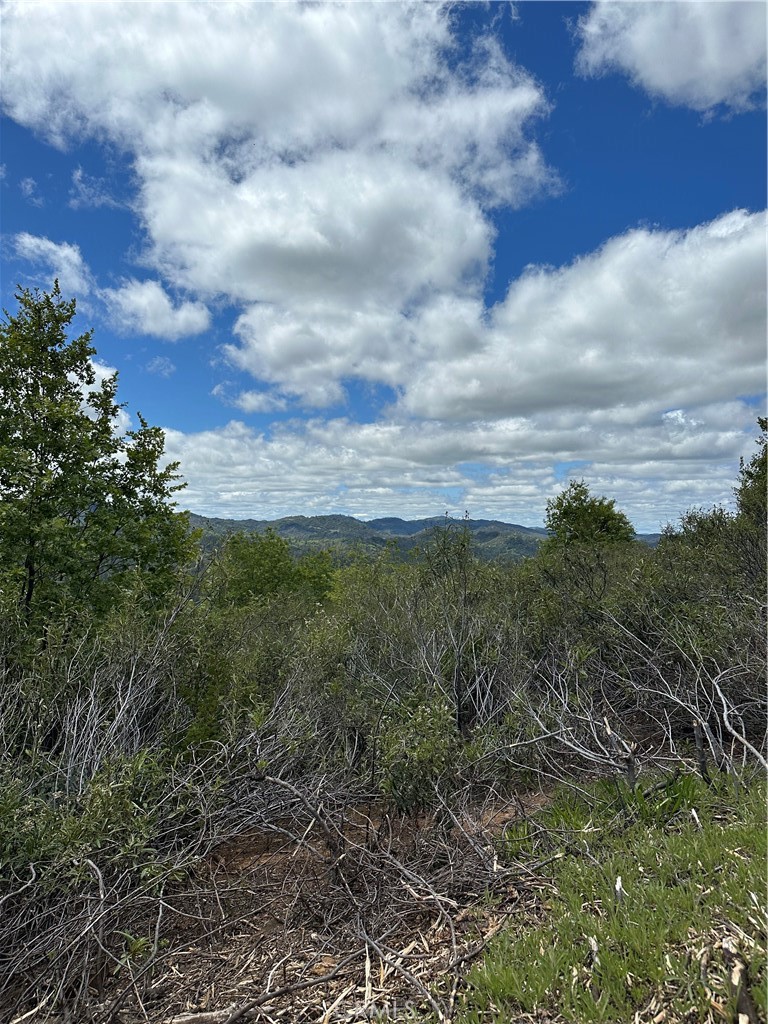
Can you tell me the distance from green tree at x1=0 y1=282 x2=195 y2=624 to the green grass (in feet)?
24.1

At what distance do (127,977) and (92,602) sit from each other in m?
7.46

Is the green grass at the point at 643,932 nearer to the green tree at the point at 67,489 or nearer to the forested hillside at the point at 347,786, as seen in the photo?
the forested hillside at the point at 347,786

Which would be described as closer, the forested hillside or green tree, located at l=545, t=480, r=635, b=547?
the forested hillside

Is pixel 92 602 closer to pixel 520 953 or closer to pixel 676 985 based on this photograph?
pixel 520 953

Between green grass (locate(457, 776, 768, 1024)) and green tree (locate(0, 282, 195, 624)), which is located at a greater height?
green tree (locate(0, 282, 195, 624))

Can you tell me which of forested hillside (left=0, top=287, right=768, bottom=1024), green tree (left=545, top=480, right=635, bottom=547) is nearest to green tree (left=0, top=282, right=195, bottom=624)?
forested hillside (left=0, top=287, right=768, bottom=1024)

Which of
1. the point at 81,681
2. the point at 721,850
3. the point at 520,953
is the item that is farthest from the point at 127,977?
the point at 721,850

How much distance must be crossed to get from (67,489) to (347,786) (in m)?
8.22

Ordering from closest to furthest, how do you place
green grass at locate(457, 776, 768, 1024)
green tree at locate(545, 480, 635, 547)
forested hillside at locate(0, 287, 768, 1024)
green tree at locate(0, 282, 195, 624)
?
green grass at locate(457, 776, 768, 1024)
forested hillside at locate(0, 287, 768, 1024)
green tree at locate(0, 282, 195, 624)
green tree at locate(545, 480, 635, 547)

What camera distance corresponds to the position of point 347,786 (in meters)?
6.05

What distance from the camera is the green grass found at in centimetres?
231

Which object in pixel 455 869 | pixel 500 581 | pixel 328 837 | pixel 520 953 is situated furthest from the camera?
pixel 500 581

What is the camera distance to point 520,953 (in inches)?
111

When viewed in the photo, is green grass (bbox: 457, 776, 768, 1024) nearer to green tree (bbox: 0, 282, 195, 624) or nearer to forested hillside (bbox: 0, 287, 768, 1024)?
forested hillside (bbox: 0, 287, 768, 1024)
